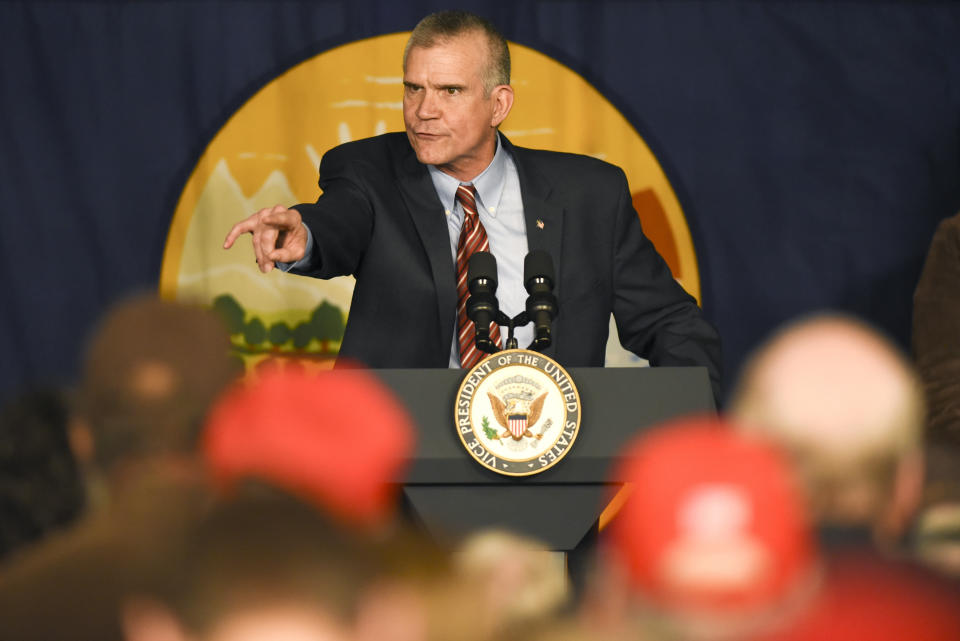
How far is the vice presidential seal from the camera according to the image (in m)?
1.33

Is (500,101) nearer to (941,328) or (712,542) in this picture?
(941,328)

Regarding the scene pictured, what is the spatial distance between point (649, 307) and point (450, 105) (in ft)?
1.91

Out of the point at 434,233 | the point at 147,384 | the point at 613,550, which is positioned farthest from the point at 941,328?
the point at 613,550

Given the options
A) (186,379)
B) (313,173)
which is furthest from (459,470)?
(313,173)

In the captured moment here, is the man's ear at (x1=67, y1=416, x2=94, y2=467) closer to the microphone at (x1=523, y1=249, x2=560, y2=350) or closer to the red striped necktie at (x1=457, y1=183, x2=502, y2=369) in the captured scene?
→ the microphone at (x1=523, y1=249, x2=560, y2=350)

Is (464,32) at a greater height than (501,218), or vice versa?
(464,32)

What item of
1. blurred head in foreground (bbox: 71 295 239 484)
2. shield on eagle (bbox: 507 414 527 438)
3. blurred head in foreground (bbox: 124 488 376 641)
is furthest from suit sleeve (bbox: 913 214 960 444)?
blurred head in foreground (bbox: 124 488 376 641)

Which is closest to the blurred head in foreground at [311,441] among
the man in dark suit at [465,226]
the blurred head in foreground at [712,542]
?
the blurred head in foreground at [712,542]

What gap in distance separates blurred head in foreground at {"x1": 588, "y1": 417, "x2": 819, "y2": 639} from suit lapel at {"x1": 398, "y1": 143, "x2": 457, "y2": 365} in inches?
61.7

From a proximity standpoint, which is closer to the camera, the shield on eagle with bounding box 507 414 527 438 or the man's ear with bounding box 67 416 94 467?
the man's ear with bounding box 67 416 94 467

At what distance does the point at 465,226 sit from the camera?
6.93 feet

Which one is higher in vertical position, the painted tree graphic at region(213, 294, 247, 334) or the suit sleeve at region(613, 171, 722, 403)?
the suit sleeve at region(613, 171, 722, 403)

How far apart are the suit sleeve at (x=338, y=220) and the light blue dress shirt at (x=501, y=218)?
0.53ft

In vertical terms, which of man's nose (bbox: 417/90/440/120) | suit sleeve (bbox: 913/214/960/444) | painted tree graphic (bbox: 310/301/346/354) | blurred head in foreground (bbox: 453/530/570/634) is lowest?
painted tree graphic (bbox: 310/301/346/354)
